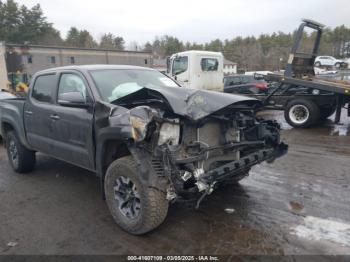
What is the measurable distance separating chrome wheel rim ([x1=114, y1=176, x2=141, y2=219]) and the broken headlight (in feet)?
2.05

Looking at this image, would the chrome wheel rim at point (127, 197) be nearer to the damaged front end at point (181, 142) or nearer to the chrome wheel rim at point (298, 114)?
the damaged front end at point (181, 142)

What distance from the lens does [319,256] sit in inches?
117

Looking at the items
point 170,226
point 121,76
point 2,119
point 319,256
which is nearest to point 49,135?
point 121,76

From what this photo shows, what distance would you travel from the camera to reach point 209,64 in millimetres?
13664

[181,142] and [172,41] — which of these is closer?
[181,142]

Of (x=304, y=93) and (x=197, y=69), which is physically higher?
(x=197, y=69)

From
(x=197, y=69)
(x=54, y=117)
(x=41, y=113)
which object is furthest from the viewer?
(x=197, y=69)

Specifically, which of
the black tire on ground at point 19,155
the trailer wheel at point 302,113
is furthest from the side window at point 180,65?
the black tire on ground at point 19,155

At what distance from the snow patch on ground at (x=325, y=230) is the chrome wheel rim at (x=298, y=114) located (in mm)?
6499

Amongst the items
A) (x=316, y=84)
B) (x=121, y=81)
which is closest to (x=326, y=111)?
(x=316, y=84)

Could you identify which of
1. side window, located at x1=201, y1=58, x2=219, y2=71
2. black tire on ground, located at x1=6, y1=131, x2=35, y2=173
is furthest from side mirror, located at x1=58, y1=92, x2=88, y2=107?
side window, located at x1=201, y1=58, x2=219, y2=71

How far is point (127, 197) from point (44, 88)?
99.3 inches

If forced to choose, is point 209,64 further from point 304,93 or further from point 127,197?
point 127,197

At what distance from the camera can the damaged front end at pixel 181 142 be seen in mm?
3098
